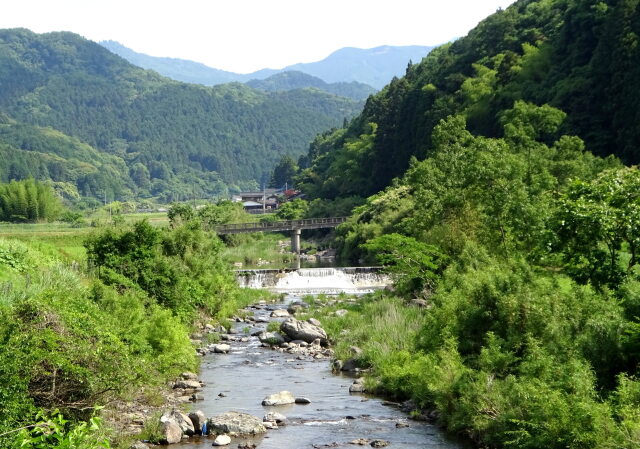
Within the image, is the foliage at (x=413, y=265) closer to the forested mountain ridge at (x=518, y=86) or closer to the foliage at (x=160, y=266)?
the foliage at (x=160, y=266)

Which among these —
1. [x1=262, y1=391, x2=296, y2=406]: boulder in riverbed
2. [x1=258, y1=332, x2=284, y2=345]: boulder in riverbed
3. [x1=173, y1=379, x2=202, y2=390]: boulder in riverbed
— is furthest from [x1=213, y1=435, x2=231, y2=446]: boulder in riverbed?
[x1=258, y1=332, x2=284, y2=345]: boulder in riverbed

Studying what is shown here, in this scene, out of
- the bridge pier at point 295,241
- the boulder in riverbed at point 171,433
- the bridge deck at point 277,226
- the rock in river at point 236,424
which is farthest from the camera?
the bridge pier at point 295,241

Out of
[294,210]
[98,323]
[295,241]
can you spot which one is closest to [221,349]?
[98,323]

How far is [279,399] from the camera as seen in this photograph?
2866cm

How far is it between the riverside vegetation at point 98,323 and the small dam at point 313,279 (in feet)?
50.4

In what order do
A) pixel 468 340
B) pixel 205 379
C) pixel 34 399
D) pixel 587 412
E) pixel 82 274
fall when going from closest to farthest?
pixel 587 412 < pixel 34 399 < pixel 468 340 < pixel 205 379 < pixel 82 274

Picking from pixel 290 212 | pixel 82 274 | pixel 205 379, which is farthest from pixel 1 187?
pixel 205 379

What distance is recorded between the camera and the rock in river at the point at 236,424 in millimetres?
24547

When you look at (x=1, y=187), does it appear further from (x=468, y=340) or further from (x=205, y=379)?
(x=468, y=340)

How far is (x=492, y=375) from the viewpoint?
23.6 metres

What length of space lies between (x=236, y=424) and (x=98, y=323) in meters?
5.32

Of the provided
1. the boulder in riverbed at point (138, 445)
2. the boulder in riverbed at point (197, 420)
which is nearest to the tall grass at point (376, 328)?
the boulder in riverbed at point (197, 420)

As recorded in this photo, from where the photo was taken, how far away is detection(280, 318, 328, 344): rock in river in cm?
4150

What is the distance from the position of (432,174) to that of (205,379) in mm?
31832
